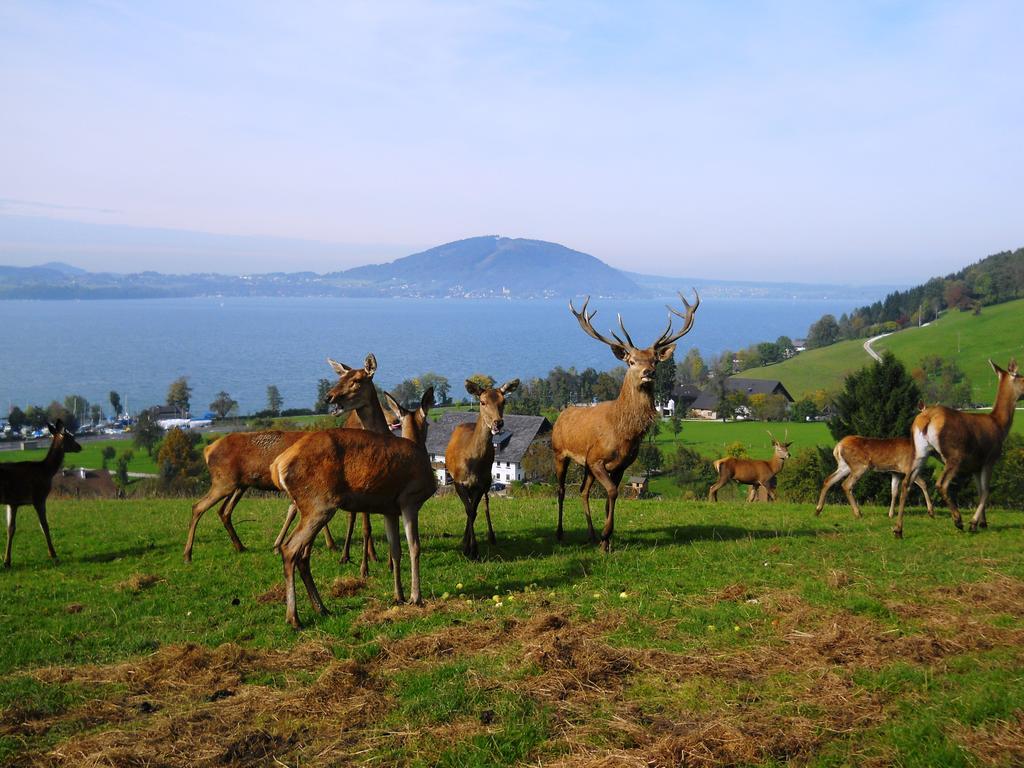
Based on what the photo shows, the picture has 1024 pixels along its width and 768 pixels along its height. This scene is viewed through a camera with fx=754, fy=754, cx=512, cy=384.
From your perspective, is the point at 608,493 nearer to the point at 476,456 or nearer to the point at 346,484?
the point at 476,456

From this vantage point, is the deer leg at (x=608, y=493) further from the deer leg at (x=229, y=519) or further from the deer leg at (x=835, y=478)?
the deer leg at (x=835, y=478)

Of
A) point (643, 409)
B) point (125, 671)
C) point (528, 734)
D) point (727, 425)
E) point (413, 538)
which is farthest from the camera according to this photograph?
point (727, 425)

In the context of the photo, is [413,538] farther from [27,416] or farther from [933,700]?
[27,416]

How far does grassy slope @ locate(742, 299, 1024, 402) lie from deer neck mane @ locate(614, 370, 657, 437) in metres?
90.8

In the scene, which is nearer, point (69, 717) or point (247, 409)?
point (69, 717)

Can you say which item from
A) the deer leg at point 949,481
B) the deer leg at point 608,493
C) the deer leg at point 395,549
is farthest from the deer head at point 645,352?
the deer leg at point 949,481

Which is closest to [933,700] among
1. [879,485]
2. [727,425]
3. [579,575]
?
[579,575]

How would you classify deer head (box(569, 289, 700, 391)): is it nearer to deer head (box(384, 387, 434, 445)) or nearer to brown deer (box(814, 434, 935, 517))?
deer head (box(384, 387, 434, 445))

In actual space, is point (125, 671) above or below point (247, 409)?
above

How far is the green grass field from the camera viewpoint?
5.51 metres

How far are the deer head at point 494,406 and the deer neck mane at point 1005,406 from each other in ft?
30.0

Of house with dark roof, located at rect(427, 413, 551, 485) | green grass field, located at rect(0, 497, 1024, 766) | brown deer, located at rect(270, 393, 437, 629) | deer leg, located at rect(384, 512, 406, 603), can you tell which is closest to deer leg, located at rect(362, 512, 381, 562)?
green grass field, located at rect(0, 497, 1024, 766)

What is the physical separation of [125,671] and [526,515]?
9.57 m

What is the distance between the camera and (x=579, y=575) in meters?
10.4
